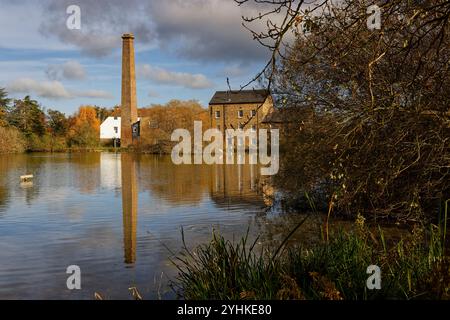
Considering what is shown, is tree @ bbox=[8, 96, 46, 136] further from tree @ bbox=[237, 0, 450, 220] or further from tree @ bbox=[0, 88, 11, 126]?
tree @ bbox=[237, 0, 450, 220]

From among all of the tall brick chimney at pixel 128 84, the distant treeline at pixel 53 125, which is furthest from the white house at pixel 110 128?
the tall brick chimney at pixel 128 84

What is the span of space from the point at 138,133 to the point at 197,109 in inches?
340

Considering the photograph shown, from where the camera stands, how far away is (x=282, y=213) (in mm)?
15750

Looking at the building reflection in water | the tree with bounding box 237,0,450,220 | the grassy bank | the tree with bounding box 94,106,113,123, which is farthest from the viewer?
the tree with bounding box 94,106,113,123

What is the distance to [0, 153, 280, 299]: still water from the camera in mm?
8531

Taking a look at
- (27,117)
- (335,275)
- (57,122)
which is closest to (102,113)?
(57,122)

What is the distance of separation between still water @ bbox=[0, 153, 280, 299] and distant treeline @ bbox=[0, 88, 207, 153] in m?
36.3

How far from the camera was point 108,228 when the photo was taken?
1355 centimetres

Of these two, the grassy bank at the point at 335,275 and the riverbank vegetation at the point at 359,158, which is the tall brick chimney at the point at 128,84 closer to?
the riverbank vegetation at the point at 359,158

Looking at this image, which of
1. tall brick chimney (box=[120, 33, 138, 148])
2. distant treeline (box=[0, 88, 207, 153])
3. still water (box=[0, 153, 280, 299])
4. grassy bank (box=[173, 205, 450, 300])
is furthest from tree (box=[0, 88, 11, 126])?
grassy bank (box=[173, 205, 450, 300])

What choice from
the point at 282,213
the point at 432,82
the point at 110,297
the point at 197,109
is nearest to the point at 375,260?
the point at 110,297
